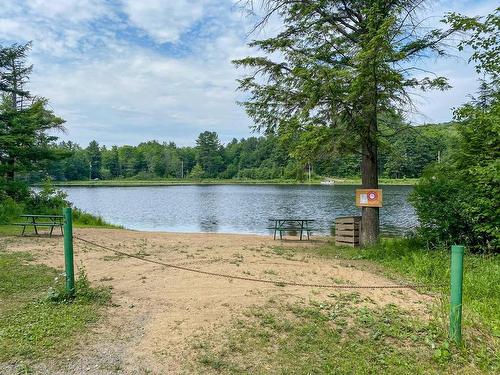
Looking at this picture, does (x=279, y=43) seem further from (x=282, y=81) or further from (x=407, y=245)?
(x=407, y=245)

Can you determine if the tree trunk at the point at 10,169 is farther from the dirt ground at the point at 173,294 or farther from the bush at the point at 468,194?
the bush at the point at 468,194

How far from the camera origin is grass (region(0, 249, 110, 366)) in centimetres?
376

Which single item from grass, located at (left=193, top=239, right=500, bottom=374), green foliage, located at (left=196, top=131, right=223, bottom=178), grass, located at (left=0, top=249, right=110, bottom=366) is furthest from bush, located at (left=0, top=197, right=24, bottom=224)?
green foliage, located at (left=196, top=131, right=223, bottom=178)

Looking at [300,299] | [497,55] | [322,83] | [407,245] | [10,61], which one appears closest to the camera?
[300,299]

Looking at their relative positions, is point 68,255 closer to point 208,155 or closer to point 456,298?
point 456,298

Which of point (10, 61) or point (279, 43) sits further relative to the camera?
point (10, 61)

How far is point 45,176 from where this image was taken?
20.0 metres

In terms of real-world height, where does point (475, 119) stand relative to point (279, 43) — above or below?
below

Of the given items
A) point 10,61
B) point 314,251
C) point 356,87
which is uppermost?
point 10,61

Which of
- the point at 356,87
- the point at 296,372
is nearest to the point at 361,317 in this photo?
the point at 296,372

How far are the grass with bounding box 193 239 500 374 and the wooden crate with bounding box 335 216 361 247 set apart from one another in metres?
5.10

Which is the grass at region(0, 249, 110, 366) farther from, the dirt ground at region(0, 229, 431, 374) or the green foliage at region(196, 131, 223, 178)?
the green foliage at region(196, 131, 223, 178)

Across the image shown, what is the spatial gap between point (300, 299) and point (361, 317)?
96 centimetres

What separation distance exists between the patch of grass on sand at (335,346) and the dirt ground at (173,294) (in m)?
0.35
